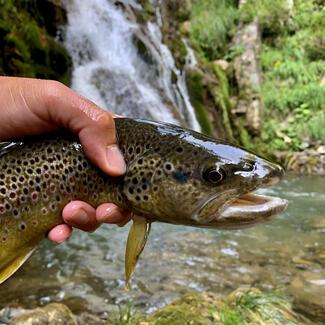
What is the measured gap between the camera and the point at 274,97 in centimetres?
1673

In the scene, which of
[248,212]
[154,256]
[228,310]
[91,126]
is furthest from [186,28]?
[248,212]

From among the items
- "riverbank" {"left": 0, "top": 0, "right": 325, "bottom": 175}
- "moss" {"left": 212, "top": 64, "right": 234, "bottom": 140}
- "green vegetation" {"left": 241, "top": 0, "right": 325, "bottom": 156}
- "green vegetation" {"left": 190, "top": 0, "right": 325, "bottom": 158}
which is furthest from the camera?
"green vegetation" {"left": 241, "top": 0, "right": 325, "bottom": 156}

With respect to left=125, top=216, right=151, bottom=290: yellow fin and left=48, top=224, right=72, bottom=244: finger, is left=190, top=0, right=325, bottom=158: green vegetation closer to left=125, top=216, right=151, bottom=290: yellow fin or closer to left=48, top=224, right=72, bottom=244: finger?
left=48, top=224, right=72, bottom=244: finger

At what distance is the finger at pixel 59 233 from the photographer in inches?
95.6

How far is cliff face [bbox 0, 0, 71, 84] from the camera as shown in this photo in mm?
8758

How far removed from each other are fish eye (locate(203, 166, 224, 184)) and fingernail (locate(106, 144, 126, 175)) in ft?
1.26

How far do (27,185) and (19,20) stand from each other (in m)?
7.79

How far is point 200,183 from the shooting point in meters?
2.23

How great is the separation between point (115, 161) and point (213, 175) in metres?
0.45

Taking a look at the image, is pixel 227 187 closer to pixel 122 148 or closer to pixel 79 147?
pixel 122 148

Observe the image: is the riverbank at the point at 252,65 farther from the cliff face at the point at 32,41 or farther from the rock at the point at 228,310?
the rock at the point at 228,310

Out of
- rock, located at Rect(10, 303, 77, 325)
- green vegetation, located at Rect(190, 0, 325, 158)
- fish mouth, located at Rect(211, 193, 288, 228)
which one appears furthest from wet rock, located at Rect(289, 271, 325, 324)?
green vegetation, located at Rect(190, 0, 325, 158)

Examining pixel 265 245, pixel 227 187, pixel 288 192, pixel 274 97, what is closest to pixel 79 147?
pixel 227 187

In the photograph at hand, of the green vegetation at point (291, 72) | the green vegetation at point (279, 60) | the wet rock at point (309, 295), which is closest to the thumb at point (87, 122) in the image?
the wet rock at point (309, 295)
